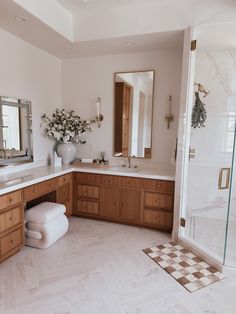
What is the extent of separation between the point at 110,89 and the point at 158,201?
1921mm

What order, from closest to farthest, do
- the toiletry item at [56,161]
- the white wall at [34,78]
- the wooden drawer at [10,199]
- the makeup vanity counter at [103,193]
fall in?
1. the wooden drawer at [10,199]
2. the makeup vanity counter at [103,193]
3. the white wall at [34,78]
4. the toiletry item at [56,161]

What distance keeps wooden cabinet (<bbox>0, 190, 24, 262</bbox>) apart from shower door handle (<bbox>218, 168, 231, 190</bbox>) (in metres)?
2.64

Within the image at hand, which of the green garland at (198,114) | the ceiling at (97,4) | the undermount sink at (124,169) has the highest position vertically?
the ceiling at (97,4)

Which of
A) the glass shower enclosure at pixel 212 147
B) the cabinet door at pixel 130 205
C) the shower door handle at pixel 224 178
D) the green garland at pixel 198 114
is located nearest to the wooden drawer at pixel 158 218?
the cabinet door at pixel 130 205

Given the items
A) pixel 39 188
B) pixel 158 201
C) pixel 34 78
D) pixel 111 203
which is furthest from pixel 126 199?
pixel 34 78

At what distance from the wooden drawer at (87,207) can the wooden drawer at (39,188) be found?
607 millimetres

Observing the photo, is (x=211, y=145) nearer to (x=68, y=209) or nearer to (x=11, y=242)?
(x=68, y=209)

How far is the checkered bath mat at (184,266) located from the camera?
86.3 inches

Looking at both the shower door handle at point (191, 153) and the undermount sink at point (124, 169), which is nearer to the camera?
the shower door handle at point (191, 153)

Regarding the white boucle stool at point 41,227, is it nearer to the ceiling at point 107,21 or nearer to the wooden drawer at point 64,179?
the wooden drawer at point 64,179

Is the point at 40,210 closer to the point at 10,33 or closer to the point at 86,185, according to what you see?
the point at 86,185

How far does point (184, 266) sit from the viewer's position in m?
2.43

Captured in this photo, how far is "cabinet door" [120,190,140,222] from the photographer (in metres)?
3.27

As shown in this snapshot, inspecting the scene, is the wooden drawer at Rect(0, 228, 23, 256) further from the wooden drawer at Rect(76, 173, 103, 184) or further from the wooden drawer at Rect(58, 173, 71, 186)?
the wooden drawer at Rect(76, 173, 103, 184)
